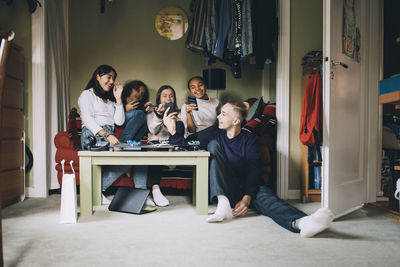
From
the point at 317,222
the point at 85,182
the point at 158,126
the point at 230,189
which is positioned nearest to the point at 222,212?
the point at 230,189

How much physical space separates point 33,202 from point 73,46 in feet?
6.75

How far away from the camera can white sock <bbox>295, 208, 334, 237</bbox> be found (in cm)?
161

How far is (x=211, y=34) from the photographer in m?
2.98

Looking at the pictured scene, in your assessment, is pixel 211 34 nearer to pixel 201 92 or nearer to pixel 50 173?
pixel 201 92

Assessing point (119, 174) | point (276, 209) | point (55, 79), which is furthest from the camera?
point (55, 79)

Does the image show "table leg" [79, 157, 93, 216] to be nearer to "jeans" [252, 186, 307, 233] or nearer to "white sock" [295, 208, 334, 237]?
"jeans" [252, 186, 307, 233]

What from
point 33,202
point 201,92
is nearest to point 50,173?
point 33,202

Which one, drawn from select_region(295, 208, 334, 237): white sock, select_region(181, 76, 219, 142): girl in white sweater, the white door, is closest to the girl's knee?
select_region(181, 76, 219, 142): girl in white sweater

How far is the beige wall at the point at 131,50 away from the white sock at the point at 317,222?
7.75 feet

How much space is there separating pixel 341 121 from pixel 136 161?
1475mm

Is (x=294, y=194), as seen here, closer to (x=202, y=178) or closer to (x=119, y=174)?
(x=202, y=178)

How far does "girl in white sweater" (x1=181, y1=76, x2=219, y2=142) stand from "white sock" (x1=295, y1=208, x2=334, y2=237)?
4.86 feet

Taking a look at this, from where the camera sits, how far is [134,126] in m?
3.04

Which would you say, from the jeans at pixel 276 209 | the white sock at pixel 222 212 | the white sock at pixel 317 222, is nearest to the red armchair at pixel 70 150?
the white sock at pixel 222 212
